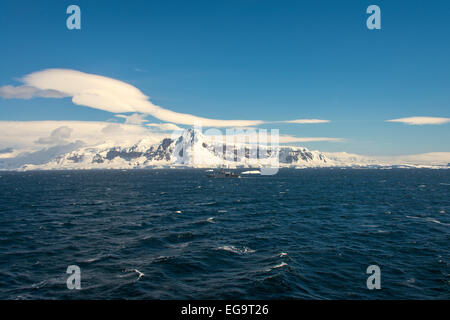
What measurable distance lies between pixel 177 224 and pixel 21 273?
89.8 ft

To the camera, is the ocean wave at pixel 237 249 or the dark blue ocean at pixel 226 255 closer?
the dark blue ocean at pixel 226 255

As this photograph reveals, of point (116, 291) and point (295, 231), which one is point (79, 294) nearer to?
point (116, 291)

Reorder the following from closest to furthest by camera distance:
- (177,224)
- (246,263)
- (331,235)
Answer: (246,263) < (331,235) < (177,224)

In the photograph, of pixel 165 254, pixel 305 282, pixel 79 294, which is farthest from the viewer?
pixel 165 254

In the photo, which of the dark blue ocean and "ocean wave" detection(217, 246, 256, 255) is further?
"ocean wave" detection(217, 246, 256, 255)

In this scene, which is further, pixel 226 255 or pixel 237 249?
pixel 237 249

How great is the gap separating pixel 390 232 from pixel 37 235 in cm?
5970
